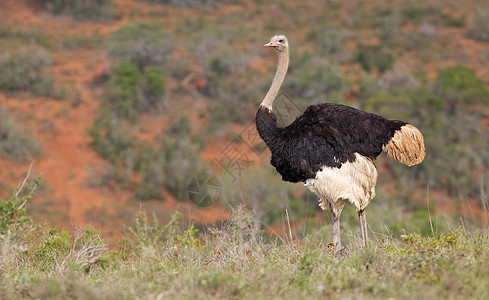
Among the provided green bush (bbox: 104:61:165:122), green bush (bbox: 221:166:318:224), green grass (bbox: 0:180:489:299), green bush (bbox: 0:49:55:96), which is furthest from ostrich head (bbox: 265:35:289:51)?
green bush (bbox: 0:49:55:96)

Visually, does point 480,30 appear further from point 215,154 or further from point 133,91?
point 133,91

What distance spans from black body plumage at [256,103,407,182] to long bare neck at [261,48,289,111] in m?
0.55

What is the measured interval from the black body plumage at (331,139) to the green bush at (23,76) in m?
11.8

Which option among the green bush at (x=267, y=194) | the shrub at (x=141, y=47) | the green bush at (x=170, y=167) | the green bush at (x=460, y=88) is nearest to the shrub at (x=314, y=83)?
the green bush at (x=460, y=88)

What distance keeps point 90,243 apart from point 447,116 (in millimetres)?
11782

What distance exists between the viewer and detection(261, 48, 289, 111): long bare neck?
4.82 m

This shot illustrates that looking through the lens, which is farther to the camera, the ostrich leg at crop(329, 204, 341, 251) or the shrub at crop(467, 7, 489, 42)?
the shrub at crop(467, 7, 489, 42)

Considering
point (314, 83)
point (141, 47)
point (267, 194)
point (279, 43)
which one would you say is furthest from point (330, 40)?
point (279, 43)

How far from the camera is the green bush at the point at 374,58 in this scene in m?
17.3

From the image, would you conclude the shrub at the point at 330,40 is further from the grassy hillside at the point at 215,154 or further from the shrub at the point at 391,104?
the shrub at the point at 391,104

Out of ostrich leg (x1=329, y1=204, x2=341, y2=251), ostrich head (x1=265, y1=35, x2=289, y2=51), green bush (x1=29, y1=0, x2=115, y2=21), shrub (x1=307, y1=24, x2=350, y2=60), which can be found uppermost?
ostrich head (x1=265, y1=35, x2=289, y2=51)

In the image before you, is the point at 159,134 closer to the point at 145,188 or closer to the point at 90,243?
the point at 145,188

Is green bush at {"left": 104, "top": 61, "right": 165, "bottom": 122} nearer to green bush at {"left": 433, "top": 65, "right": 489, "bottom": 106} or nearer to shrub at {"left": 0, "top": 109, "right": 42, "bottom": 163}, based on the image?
shrub at {"left": 0, "top": 109, "right": 42, "bottom": 163}

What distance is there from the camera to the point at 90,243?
4156 millimetres
